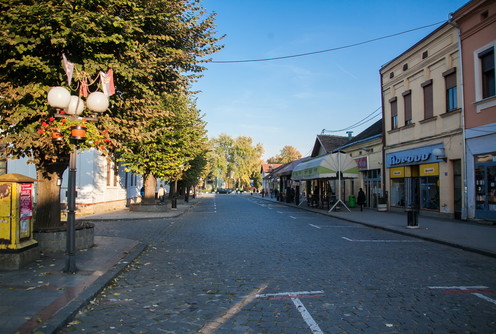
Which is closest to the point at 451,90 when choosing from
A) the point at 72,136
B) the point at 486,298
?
the point at 486,298

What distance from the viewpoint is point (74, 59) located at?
7.63m

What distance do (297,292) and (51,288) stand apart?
3.68m

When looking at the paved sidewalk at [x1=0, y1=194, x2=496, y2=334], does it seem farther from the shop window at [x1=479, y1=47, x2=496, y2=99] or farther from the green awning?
the green awning

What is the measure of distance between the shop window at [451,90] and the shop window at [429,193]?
356cm

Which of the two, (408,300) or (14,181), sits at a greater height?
(14,181)

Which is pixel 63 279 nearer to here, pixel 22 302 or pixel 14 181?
pixel 22 302

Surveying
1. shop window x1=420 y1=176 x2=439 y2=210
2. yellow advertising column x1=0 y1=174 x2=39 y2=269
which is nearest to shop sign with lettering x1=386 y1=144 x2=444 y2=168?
shop window x1=420 y1=176 x2=439 y2=210

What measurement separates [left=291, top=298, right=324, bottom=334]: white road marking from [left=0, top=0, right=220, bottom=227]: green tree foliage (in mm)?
5205

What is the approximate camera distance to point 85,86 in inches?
290

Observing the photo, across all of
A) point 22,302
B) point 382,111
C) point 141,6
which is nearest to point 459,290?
point 22,302

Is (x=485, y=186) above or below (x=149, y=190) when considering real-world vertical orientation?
above

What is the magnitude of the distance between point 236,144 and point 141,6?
305 ft

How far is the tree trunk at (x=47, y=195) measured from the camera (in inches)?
351

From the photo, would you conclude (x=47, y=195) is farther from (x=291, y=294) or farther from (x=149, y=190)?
(x=149, y=190)
